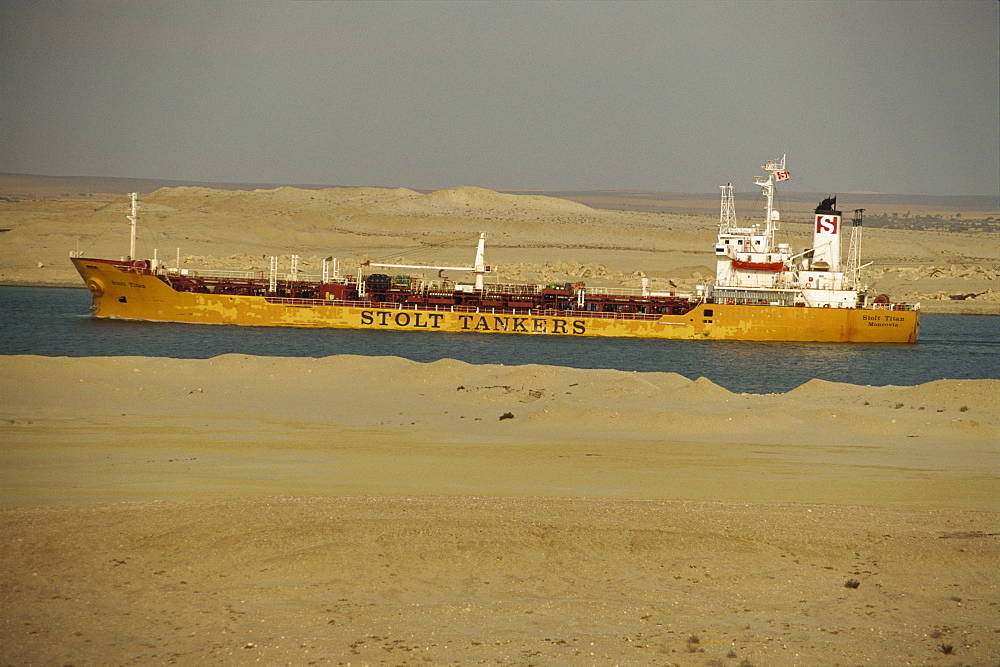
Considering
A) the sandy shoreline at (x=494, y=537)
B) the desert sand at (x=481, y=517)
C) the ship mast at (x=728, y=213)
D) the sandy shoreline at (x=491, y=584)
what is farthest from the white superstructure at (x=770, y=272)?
the sandy shoreline at (x=491, y=584)

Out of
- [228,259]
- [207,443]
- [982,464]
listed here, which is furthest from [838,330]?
[228,259]

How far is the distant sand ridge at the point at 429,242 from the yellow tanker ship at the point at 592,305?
1870cm

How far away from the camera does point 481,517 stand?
11047 mm

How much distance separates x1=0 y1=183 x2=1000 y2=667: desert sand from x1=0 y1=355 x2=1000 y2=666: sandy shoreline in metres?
0.04

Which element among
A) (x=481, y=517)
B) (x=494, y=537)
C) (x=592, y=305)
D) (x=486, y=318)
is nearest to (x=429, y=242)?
(x=592, y=305)

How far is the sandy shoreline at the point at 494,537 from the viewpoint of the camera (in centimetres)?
785

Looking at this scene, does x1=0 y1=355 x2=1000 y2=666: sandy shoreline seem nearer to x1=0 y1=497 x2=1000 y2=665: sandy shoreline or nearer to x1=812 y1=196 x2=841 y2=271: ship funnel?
x1=0 y1=497 x2=1000 y2=665: sandy shoreline

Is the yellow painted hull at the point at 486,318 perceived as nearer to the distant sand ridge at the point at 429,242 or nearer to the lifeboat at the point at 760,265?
the lifeboat at the point at 760,265

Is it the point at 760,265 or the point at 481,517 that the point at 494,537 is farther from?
the point at 760,265

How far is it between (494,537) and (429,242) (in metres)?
134

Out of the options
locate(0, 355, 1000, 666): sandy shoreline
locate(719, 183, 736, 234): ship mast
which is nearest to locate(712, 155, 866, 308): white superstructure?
locate(719, 183, 736, 234): ship mast

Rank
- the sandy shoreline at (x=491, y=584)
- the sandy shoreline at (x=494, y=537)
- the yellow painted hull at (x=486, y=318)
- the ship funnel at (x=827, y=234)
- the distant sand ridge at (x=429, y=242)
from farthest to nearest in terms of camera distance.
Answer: the distant sand ridge at (x=429, y=242), the ship funnel at (x=827, y=234), the yellow painted hull at (x=486, y=318), the sandy shoreline at (x=494, y=537), the sandy shoreline at (x=491, y=584)

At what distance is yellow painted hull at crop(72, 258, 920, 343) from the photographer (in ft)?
178

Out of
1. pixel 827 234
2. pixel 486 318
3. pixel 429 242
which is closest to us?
pixel 486 318
